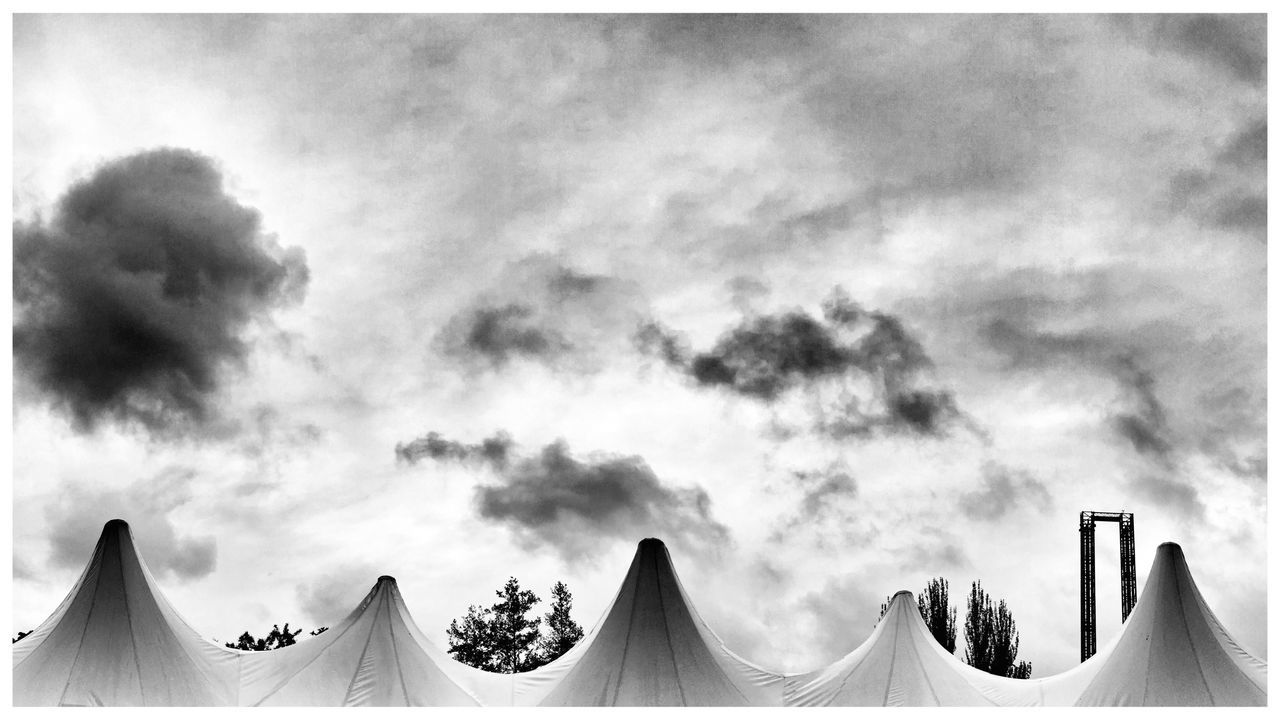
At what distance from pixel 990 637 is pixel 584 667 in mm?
24001

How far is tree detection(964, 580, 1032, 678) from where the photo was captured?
32500mm

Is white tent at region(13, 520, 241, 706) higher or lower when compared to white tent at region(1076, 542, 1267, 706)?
lower

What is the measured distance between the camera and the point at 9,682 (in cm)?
1128

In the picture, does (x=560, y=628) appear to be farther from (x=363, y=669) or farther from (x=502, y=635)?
(x=363, y=669)

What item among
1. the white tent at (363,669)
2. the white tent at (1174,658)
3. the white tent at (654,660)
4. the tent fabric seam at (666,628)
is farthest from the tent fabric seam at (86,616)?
the white tent at (1174,658)

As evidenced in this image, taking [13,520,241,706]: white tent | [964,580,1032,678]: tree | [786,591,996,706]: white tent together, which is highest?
[964,580,1032,678]: tree

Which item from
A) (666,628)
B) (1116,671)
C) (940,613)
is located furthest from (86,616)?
(940,613)

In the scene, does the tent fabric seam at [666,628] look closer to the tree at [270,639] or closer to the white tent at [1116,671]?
the white tent at [1116,671]

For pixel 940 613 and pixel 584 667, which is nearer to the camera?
pixel 584 667

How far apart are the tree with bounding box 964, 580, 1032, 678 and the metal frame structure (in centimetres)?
221

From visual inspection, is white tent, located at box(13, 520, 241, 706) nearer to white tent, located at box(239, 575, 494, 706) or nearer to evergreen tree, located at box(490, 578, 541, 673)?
white tent, located at box(239, 575, 494, 706)

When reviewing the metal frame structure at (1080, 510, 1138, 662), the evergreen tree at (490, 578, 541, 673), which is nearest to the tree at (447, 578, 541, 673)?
the evergreen tree at (490, 578, 541, 673)

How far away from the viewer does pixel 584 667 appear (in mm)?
12406
